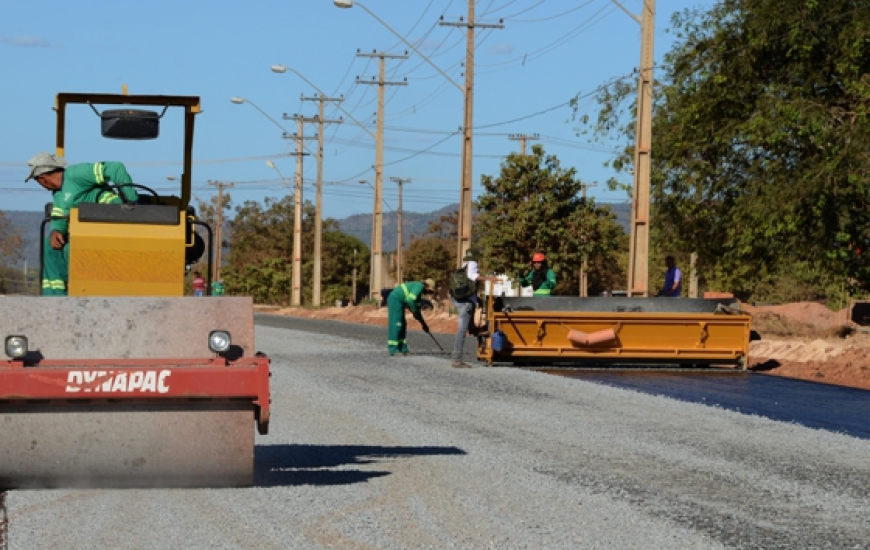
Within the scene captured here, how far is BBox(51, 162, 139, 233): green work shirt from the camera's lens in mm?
9695

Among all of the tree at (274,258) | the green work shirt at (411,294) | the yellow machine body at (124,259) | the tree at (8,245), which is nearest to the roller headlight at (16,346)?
the yellow machine body at (124,259)

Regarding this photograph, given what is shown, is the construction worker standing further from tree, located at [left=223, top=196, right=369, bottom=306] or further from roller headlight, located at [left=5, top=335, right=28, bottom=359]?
tree, located at [left=223, top=196, right=369, bottom=306]

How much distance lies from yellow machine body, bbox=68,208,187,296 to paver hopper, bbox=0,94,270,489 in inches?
43.1

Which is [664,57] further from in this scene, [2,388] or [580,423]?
[2,388]

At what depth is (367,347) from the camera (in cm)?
2667

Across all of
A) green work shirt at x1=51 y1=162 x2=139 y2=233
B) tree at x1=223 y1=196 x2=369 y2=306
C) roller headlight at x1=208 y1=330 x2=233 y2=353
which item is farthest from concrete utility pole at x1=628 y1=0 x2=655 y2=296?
tree at x1=223 y1=196 x2=369 y2=306

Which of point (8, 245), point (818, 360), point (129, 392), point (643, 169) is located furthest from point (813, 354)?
point (8, 245)

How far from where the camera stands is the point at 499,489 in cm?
897

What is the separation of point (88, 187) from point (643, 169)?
19.7 metres

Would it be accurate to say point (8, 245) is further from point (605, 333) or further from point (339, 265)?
point (605, 333)

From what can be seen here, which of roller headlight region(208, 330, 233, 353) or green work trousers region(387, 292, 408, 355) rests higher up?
roller headlight region(208, 330, 233, 353)

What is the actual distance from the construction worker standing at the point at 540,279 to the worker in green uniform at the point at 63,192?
541 inches

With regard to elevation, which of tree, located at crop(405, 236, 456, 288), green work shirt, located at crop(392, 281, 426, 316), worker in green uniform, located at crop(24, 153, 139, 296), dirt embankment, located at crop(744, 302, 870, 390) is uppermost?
tree, located at crop(405, 236, 456, 288)

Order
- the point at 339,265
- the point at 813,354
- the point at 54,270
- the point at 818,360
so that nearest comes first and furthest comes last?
the point at 54,270
the point at 818,360
the point at 813,354
the point at 339,265
